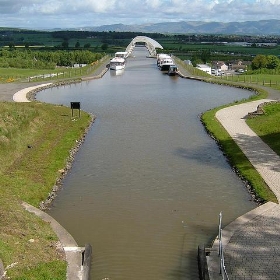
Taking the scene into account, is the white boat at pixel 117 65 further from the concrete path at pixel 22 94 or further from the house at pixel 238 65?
the house at pixel 238 65

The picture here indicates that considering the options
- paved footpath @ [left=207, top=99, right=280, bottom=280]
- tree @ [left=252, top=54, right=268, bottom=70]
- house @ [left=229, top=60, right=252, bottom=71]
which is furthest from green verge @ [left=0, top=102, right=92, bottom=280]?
house @ [left=229, top=60, right=252, bottom=71]

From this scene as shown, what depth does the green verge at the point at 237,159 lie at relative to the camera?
15.2 metres

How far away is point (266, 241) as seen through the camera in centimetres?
1155

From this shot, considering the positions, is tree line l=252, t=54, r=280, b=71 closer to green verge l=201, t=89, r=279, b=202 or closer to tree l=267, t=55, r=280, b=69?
tree l=267, t=55, r=280, b=69

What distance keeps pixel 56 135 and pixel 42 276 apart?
1395 cm

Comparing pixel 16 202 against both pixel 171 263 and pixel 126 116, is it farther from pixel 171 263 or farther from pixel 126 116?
pixel 126 116

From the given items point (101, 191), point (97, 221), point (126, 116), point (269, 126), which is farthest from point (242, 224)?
point (126, 116)

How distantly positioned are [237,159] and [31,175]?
886cm

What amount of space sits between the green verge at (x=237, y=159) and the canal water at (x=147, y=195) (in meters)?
0.38

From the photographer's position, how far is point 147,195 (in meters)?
15.4

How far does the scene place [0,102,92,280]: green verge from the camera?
1030 cm

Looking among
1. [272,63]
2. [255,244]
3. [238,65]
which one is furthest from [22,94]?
[238,65]

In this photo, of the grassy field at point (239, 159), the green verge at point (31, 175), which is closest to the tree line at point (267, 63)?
the grassy field at point (239, 159)

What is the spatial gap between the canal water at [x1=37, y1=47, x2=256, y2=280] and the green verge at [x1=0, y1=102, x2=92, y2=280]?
88 cm
